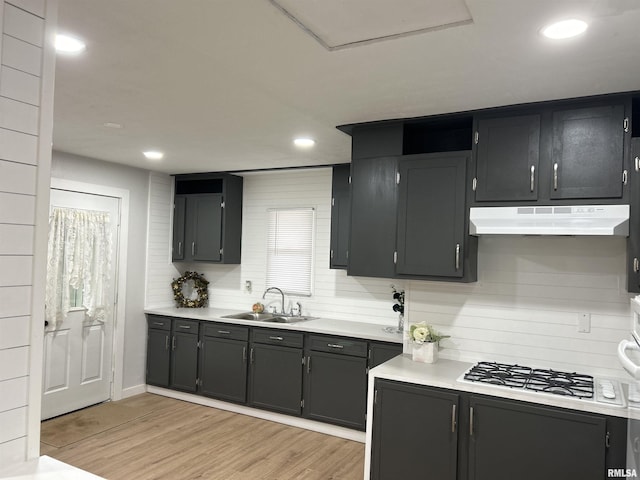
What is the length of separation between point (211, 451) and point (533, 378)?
2.59 meters

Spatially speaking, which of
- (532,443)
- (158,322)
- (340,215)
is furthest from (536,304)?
(158,322)

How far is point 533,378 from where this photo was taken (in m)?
2.86

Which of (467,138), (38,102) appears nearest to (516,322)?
(467,138)

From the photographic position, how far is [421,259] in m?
3.21

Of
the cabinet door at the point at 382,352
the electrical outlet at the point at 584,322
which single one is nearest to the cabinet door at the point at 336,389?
the cabinet door at the point at 382,352

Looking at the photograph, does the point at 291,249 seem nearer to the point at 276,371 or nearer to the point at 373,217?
the point at 276,371

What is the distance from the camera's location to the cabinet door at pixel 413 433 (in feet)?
9.08

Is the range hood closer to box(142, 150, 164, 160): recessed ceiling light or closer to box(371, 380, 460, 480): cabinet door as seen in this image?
box(371, 380, 460, 480): cabinet door

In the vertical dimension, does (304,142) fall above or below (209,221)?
above

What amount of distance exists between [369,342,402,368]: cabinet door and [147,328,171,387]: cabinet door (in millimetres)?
2450

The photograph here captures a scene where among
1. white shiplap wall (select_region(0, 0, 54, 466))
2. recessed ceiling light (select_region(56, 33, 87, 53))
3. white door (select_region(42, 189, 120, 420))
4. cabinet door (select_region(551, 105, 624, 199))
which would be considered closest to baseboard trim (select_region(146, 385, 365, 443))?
white door (select_region(42, 189, 120, 420))

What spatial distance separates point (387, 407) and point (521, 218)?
1413 mm

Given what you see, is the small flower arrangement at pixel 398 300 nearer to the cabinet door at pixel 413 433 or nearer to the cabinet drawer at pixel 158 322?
the cabinet door at pixel 413 433

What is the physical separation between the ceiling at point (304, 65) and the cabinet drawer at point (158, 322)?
2.44 metres
